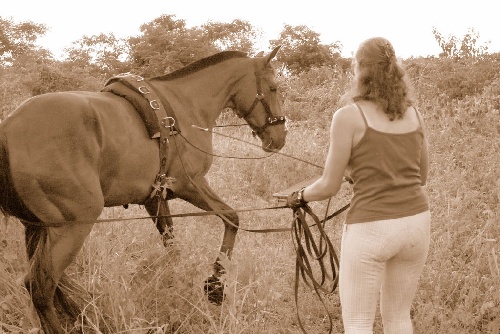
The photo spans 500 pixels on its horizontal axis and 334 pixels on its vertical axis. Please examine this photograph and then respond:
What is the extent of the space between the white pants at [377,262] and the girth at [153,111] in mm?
1832

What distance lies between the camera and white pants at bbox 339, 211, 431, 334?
8.43ft

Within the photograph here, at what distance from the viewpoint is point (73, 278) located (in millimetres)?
3951

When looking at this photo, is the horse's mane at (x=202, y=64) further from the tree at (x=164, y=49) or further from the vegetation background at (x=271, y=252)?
the tree at (x=164, y=49)

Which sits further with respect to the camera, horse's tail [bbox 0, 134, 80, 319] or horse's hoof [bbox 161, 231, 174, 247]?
horse's hoof [bbox 161, 231, 174, 247]

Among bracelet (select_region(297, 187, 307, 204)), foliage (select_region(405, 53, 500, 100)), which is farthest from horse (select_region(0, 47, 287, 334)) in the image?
foliage (select_region(405, 53, 500, 100))

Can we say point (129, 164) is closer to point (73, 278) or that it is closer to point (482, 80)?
point (73, 278)

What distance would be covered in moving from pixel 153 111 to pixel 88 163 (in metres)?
0.81

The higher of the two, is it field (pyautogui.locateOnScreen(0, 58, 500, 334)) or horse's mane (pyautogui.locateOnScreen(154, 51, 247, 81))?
horse's mane (pyautogui.locateOnScreen(154, 51, 247, 81))

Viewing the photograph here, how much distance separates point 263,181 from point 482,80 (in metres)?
6.54

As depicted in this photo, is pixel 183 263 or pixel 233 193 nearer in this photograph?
pixel 183 263

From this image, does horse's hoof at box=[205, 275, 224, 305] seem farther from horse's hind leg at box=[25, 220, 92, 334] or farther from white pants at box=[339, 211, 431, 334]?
white pants at box=[339, 211, 431, 334]

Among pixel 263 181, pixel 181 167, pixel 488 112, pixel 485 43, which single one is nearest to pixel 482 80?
pixel 485 43

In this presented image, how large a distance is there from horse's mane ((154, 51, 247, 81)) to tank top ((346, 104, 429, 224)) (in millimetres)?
2543

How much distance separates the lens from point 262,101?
16.9 ft
